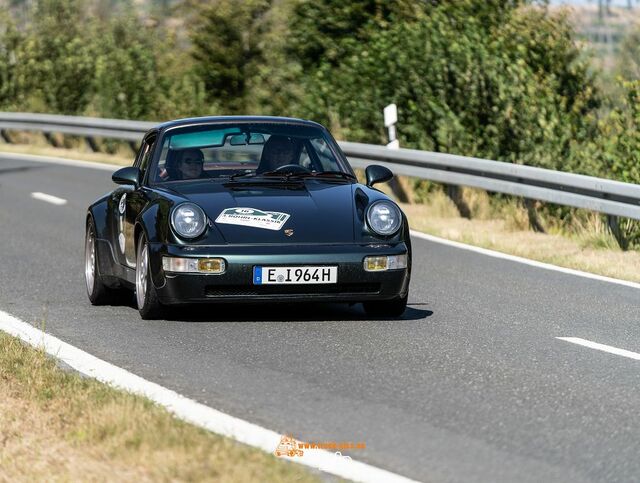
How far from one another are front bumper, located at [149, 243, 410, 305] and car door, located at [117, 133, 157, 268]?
72cm

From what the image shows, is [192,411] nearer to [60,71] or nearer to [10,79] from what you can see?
[60,71]

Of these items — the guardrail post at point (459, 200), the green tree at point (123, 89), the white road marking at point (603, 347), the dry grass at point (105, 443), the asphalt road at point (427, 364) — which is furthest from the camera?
the green tree at point (123, 89)

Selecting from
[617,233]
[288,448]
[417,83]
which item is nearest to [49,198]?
[417,83]

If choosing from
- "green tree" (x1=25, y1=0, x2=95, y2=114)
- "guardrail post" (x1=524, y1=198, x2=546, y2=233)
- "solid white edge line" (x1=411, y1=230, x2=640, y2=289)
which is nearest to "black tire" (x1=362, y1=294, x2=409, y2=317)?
"solid white edge line" (x1=411, y1=230, x2=640, y2=289)

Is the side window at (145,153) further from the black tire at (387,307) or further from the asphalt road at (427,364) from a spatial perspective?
the black tire at (387,307)

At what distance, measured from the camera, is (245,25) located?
40.8 m

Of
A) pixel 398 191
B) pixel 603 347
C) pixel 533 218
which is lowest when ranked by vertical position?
pixel 398 191

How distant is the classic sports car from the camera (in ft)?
28.2

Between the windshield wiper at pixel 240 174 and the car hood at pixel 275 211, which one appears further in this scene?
the windshield wiper at pixel 240 174

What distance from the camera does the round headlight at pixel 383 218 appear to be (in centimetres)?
884

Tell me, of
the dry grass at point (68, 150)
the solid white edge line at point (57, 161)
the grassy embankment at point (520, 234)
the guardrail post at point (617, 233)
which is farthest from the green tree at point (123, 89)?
the guardrail post at point (617, 233)

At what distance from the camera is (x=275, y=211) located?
886 cm

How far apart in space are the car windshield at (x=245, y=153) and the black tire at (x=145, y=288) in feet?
2.10

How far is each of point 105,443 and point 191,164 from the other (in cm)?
449
